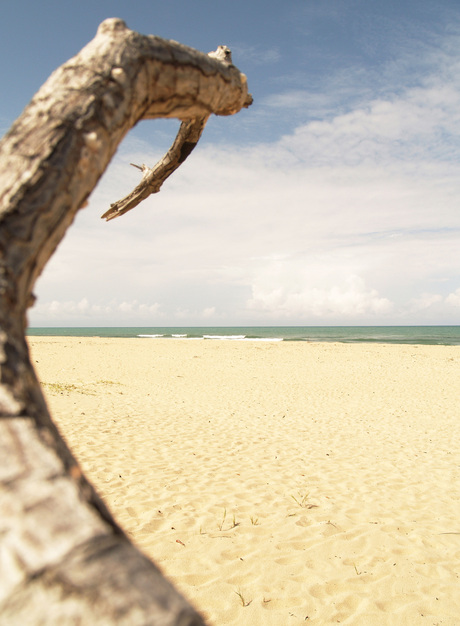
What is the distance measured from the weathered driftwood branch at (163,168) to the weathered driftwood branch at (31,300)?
39 cm

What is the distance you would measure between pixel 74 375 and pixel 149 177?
60.7 feet

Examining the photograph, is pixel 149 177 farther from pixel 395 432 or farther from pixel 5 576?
pixel 395 432

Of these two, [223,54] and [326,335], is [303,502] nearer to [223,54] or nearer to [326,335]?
[223,54]

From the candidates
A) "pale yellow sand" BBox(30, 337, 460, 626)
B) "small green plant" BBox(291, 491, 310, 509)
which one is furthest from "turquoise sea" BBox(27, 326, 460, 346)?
"small green plant" BBox(291, 491, 310, 509)

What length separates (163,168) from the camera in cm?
223

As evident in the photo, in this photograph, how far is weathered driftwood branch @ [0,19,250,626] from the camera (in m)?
0.68

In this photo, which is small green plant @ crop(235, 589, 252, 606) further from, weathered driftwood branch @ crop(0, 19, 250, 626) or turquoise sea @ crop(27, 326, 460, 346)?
turquoise sea @ crop(27, 326, 460, 346)

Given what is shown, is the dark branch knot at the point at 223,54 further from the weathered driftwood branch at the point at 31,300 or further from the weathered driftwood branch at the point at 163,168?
the weathered driftwood branch at the point at 163,168

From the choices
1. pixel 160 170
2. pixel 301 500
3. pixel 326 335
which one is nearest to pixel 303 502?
pixel 301 500

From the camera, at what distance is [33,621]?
2.13 feet

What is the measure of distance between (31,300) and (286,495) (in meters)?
6.05

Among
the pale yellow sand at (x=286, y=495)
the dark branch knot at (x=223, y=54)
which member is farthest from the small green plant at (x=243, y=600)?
the dark branch knot at (x=223, y=54)

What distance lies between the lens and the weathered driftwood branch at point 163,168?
6.79 feet

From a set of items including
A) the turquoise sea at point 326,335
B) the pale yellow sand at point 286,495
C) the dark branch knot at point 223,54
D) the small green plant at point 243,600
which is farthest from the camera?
the turquoise sea at point 326,335
